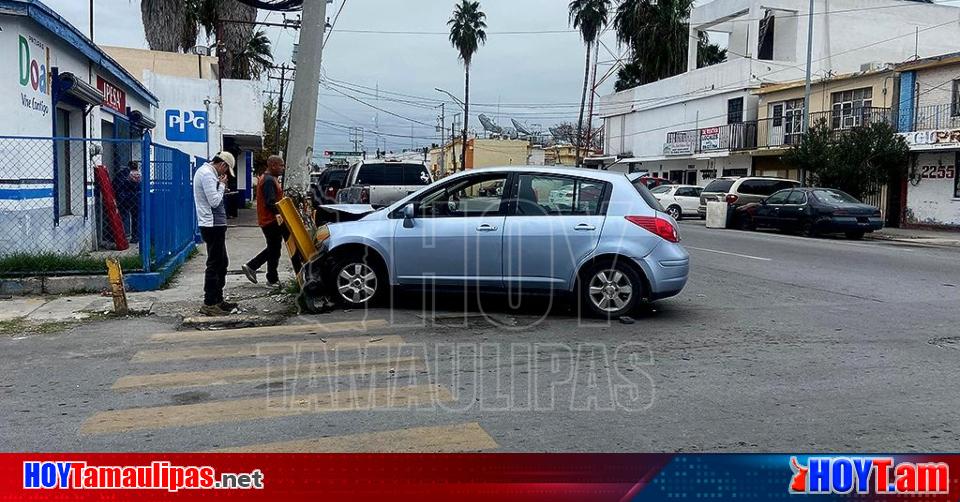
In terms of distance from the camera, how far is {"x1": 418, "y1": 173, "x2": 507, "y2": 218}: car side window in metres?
8.73

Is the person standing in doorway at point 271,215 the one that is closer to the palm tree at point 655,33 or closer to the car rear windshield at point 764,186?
the car rear windshield at point 764,186

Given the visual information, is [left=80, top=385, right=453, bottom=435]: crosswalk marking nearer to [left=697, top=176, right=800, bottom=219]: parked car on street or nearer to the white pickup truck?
the white pickup truck

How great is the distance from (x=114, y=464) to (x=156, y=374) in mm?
2672

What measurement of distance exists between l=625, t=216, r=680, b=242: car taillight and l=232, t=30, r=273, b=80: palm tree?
2924 centimetres

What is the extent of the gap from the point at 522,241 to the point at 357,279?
6.39ft

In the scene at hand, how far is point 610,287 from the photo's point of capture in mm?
8500

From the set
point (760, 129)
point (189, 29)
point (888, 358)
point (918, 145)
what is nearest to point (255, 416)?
point (888, 358)

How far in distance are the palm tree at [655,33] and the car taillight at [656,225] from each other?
45204 mm

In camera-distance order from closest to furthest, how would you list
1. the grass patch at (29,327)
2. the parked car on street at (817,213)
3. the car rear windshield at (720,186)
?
the grass patch at (29,327) → the parked car on street at (817,213) → the car rear windshield at (720,186)

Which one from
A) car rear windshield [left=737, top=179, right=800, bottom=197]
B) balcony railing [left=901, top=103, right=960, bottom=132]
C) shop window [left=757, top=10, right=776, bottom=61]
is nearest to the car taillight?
car rear windshield [left=737, top=179, right=800, bottom=197]

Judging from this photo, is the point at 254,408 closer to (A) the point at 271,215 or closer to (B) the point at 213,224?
(B) the point at 213,224

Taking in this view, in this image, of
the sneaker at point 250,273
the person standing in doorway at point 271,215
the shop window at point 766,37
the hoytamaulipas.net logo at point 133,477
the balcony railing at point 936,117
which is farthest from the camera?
the shop window at point 766,37

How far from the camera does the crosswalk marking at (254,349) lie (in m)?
7.03

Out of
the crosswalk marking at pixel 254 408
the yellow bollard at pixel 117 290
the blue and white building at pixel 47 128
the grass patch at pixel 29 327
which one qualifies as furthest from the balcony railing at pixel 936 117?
the grass patch at pixel 29 327
